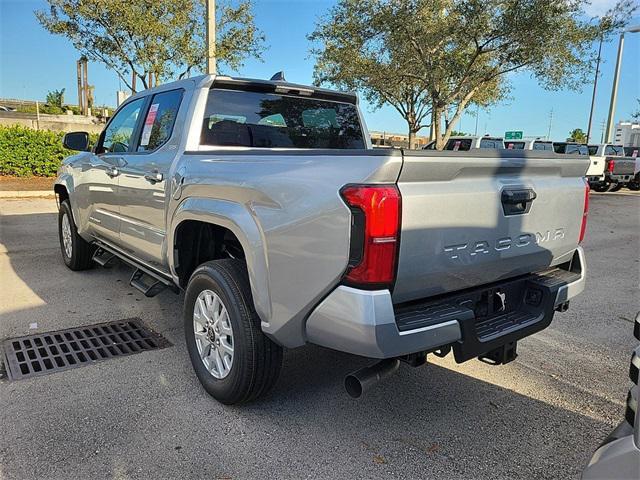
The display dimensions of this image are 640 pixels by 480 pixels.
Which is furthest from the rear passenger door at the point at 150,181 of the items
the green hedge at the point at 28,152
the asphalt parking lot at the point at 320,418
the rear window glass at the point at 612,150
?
the rear window glass at the point at 612,150

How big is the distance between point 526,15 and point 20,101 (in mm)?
53834

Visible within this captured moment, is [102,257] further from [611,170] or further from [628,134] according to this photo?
[628,134]

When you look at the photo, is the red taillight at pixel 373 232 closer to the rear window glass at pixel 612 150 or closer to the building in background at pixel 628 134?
the rear window glass at pixel 612 150

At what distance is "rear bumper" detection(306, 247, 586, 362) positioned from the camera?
81.4 inches

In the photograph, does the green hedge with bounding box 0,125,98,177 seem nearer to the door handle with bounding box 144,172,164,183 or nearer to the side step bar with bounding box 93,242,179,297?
the side step bar with bounding box 93,242,179,297

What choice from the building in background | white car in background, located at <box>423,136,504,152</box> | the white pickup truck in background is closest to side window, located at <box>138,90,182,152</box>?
the white pickup truck in background

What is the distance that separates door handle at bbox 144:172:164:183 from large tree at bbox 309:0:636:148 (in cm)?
1490

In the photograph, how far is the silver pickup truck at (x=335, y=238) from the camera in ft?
6.88

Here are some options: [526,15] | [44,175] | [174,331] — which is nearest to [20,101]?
[44,175]

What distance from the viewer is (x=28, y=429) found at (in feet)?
8.66

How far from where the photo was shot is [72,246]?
222 inches

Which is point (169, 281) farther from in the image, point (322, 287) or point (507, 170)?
point (507, 170)

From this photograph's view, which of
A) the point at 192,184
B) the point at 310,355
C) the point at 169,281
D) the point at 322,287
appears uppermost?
the point at 192,184

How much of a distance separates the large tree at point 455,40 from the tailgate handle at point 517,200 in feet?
49.7
